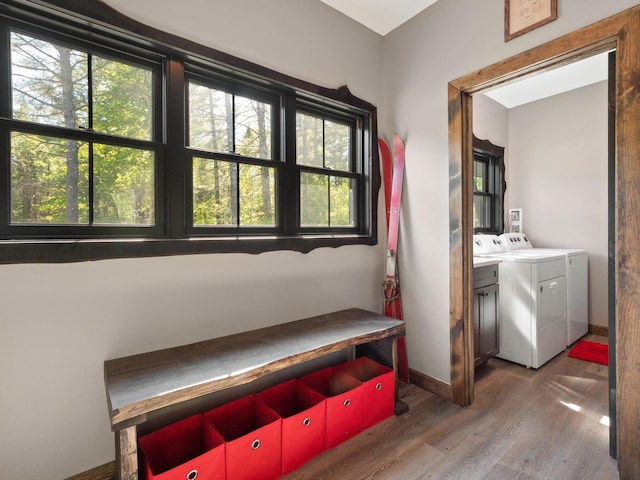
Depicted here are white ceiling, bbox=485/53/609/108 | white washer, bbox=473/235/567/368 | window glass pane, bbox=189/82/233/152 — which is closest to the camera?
window glass pane, bbox=189/82/233/152

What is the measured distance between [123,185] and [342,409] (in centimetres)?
167

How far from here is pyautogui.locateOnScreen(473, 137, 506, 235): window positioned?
3.94 m

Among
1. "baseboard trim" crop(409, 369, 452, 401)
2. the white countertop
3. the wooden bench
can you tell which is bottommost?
"baseboard trim" crop(409, 369, 452, 401)

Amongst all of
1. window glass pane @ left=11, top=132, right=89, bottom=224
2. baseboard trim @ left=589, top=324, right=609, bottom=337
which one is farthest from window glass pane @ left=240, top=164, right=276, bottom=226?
baseboard trim @ left=589, top=324, right=609, bottom=337

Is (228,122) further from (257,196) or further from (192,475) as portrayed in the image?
(192,475)

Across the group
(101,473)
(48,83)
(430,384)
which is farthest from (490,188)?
(101,473)

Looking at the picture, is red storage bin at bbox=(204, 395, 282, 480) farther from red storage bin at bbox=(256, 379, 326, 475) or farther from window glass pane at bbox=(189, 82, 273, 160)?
window glass pane at bbox=(189, 82, 273, 160)

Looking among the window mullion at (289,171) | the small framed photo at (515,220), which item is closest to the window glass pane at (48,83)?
the window mullion at (289,171)

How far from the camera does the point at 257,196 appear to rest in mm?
2109

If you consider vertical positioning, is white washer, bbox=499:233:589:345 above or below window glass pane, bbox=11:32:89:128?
below

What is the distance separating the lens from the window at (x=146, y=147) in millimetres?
1439

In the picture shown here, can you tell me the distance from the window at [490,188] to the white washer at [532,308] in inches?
41.4

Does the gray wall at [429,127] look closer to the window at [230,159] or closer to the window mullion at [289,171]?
the window mullion at [289,171]

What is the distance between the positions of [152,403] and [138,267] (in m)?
0.68
